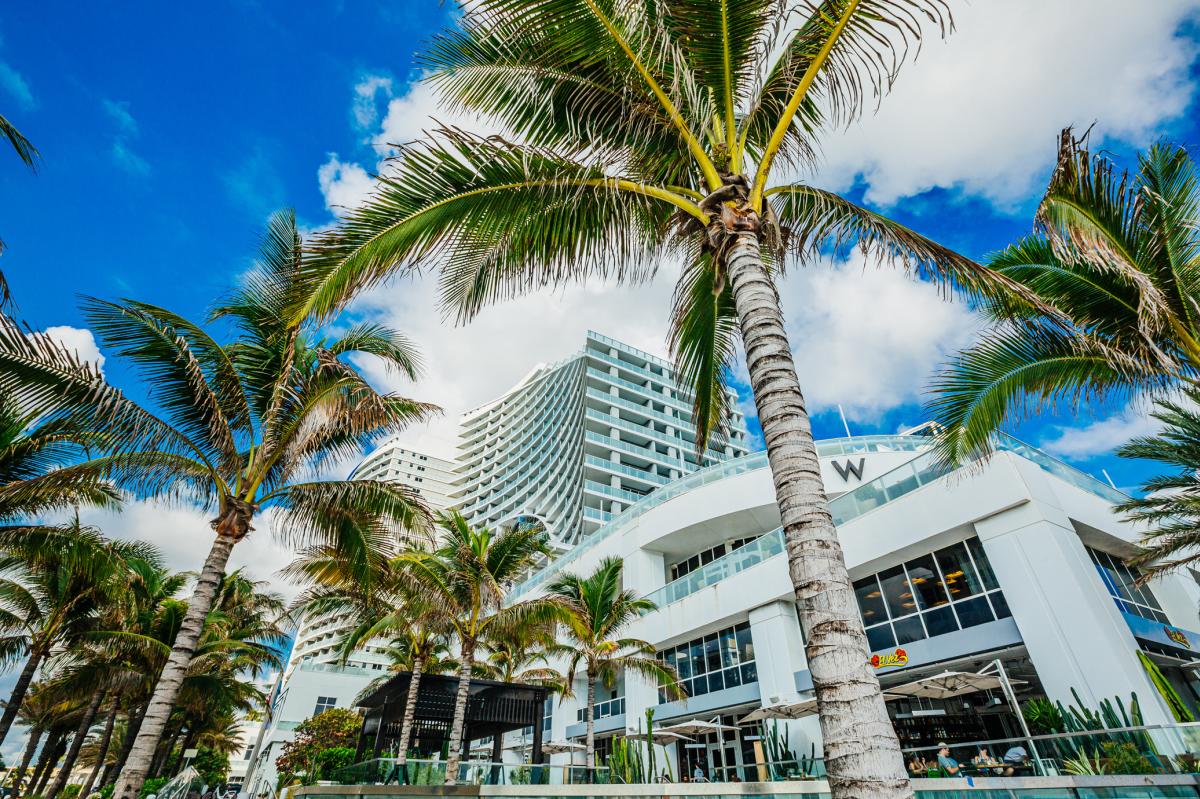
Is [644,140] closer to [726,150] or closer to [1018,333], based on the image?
[726,150]

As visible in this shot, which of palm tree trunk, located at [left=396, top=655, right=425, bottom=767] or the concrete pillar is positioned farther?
palm tree trunk, located at [left=396, top=655, right=425, bottom=767]

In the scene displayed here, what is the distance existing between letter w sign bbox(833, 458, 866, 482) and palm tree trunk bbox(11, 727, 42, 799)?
117ft

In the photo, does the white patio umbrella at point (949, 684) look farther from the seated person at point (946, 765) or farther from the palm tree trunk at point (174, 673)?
the palm tree trunk at point (174, 673)

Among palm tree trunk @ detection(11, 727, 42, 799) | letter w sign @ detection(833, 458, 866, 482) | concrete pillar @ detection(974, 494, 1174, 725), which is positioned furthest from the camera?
palm tree trunk @ detection(11, 727, 42, 799)

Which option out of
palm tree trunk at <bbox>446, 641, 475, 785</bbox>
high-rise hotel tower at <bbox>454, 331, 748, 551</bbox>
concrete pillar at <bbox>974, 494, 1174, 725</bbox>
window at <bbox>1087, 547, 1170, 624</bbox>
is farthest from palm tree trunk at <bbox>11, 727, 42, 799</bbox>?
window at <bbox>1087, 547, 1170, 624</bbox>

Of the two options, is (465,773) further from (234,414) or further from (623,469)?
(623,469)

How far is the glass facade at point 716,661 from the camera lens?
67.1 feet

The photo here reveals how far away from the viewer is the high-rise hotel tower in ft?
186

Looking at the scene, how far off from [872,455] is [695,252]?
19496 millimetres

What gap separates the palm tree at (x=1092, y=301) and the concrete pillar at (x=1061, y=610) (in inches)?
285

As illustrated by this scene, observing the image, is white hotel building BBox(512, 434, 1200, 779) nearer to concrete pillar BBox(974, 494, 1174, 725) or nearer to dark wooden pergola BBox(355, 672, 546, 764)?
concrete pillar BBox(974, 494, 1174, 725)

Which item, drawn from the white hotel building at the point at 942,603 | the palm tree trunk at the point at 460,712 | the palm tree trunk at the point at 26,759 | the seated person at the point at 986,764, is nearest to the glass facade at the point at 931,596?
the white hotel building at the point at 942,603

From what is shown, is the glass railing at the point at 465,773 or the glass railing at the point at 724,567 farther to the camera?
the glass railing at the point at 724,567

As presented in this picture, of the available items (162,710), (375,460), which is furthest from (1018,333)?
(375,460)
